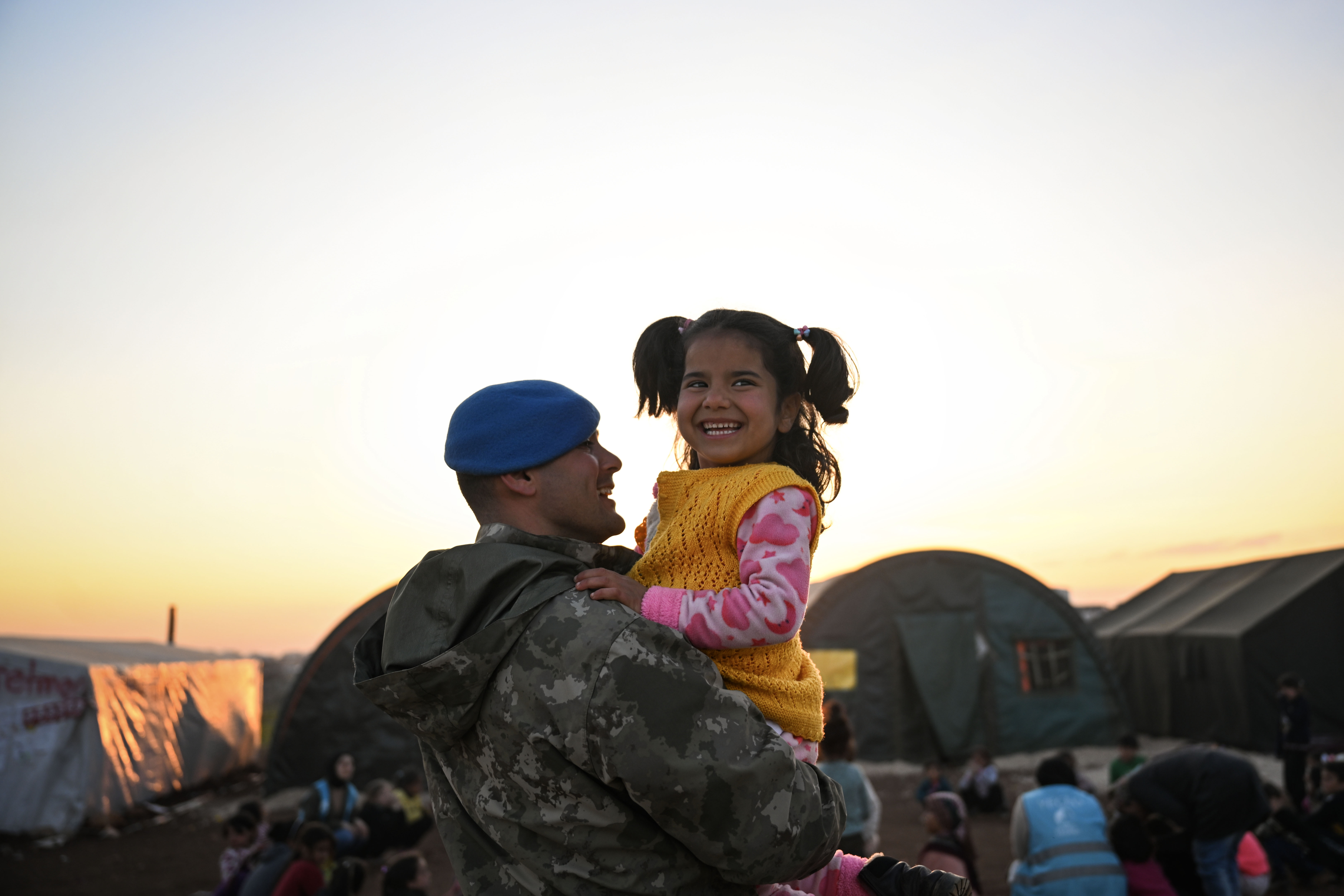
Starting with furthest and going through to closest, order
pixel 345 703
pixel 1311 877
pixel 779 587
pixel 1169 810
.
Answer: pixel 345 703
pixel 1311 877
pixel 1169 810
pixel 779 587

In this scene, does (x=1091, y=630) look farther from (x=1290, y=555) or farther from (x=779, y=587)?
(x=779, y=587)

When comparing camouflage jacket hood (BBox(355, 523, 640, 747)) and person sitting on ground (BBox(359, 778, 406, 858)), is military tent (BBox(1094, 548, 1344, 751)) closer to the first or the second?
person sitting on ground (BBox(359, 778, 406, 858))

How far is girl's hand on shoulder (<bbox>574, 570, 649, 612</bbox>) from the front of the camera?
188cm

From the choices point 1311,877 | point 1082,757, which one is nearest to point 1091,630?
point 1082,757

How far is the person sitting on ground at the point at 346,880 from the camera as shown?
568 centimetres

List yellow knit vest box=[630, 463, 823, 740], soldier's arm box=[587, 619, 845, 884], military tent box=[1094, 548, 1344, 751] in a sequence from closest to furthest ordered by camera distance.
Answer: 1. soldier's arm box=[587, 619, 845, 884]
2. yellow knit vest box=[630, 463, 823, 740]
3. military tent box=[1094, 548, 1344, 751]

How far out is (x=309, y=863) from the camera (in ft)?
20.0

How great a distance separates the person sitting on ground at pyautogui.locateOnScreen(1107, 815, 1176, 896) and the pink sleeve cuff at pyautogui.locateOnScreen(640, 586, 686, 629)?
5065mm

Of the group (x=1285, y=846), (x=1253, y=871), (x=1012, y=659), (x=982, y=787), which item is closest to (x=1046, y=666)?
(x=1012, y=659)

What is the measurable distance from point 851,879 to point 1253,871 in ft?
21.3

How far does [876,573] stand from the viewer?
1698 cm

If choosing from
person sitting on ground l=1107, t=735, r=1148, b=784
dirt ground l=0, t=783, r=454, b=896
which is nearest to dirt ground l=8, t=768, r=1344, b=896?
dirt ground l=0, t=783, r=454, b=896

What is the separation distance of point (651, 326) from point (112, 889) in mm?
10796

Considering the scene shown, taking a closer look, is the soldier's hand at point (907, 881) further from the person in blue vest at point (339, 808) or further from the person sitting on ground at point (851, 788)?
the person in blue vest at point (339, 808)
